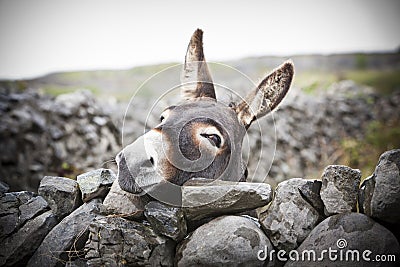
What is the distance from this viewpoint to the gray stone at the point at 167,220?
10.1ft

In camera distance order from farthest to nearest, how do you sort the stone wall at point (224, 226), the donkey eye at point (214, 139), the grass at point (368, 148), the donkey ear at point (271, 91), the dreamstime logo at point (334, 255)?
the grass at point (368, 148) → the donkey ear at point (271, 91) → the donkey eye at point (214, 139) → the stone wall at point (224, 226) → the dreamstime logo at point (334, 255)

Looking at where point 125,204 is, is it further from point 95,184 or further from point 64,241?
point 64,241

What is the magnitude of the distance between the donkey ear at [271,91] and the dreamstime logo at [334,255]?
1.47 m

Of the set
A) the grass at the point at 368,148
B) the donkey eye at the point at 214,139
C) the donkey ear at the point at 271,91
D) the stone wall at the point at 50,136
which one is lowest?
the grass at the point at 368,148

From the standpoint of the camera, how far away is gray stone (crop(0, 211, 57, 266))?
10.6 feet

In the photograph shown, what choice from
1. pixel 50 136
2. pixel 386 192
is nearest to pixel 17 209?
pixel 386 192

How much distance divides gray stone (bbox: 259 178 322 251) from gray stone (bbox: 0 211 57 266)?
6.51 feet

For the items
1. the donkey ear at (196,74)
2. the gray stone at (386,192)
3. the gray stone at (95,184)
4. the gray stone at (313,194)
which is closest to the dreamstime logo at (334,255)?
the gray stone at (386,192)

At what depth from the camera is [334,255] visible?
9.11 feet

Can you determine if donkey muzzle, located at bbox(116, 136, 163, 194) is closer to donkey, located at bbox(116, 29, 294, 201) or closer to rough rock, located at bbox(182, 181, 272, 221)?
donkey, located at bbox(116, 29, 294, 201)

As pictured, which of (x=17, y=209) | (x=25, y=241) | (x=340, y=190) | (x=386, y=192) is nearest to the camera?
(x=386, y=192)

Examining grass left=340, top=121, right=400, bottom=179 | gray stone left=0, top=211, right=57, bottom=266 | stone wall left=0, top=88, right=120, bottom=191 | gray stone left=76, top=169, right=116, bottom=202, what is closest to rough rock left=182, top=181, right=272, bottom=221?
gray stone left=76, top=169, right=116, bottom=202

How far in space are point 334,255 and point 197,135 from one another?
1516 millimetres

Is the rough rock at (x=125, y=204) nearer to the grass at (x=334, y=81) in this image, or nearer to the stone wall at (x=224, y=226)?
the stone wall at (x=224, y=226)
